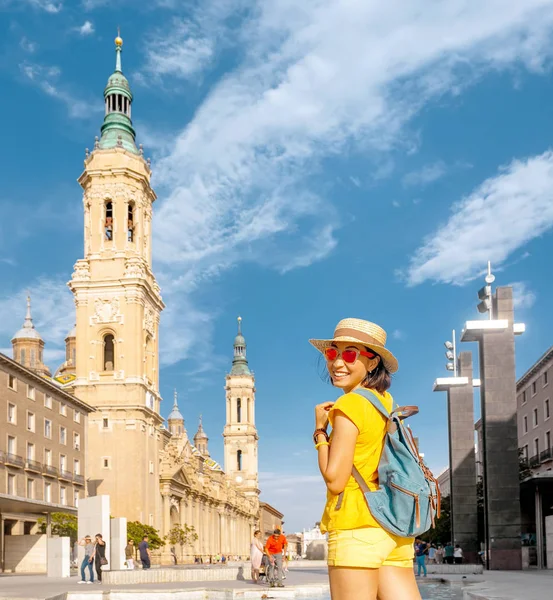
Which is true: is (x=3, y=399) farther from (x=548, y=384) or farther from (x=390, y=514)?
(x=390, y=514)

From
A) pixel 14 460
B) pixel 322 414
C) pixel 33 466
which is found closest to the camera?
pixel 322 414

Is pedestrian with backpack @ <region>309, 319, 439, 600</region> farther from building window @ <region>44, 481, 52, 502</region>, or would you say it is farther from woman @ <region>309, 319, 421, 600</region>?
building window @ <region>44, 481, 52, 502</region>

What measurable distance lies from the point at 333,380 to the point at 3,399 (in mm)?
50555

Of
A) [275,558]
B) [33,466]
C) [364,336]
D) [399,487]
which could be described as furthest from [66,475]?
[399,487]

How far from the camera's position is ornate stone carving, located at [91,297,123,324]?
74.6 meters

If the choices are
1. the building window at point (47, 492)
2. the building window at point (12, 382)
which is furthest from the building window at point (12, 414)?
the building window at point (47, 492)

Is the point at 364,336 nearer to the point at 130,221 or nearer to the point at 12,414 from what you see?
the point at 12,414

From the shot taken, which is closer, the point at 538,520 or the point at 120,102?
the point at 538,520

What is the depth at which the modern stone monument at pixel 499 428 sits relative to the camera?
2823 centimetres

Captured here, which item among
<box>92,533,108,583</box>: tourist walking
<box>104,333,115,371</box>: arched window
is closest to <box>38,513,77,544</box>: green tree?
<box>92,533,108,583</box>: tourist walking

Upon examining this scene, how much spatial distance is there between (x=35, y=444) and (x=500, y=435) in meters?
36.6

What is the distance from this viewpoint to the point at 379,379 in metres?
4.42

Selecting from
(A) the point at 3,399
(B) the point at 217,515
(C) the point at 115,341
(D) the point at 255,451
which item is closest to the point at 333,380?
(A) the point at 3,399

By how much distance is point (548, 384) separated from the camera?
211 feet
